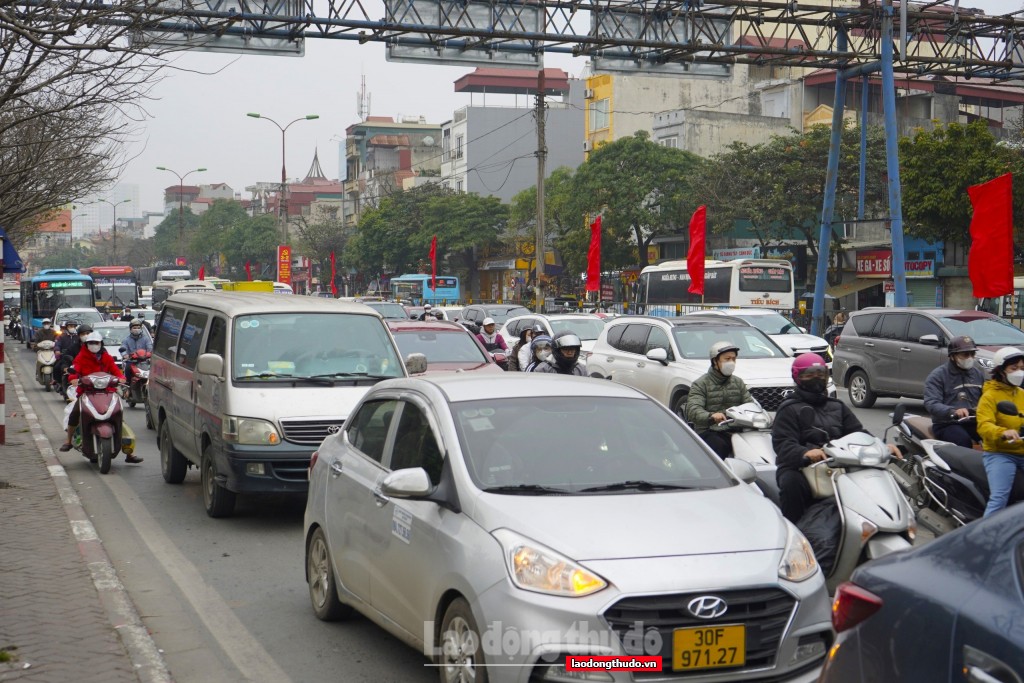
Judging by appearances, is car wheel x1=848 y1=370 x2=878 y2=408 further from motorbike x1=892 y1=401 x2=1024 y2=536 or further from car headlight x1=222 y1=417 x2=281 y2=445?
car headlight x1=222 y1=417 x2=281 y2=445

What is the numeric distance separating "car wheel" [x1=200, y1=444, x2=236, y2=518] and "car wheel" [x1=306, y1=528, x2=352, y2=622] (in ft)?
10.5

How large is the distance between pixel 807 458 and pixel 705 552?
2617 mm

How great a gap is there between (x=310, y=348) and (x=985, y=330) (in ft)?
37.9

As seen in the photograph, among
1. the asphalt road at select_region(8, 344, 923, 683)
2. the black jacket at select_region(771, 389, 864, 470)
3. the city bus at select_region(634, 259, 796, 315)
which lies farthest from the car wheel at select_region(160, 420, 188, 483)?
the city bus at select_region(634, 259, 796, 315)

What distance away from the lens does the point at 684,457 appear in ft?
19.1

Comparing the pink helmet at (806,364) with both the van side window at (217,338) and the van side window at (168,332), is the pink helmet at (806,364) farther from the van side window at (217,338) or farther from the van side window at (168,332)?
the van side window at (168,332)

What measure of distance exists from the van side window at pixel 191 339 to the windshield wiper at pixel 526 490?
686 cm

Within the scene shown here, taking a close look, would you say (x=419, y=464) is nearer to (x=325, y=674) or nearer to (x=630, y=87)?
(x=325, y=674)

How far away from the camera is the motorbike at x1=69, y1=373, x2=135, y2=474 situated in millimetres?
13305

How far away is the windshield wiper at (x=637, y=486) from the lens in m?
5.37

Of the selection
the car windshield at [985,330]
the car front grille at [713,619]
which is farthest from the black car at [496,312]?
the car front grille at [713,619]

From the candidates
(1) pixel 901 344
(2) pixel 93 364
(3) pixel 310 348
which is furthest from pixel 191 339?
(1) pixel 901 344

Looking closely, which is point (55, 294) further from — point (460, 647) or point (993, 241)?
point (460, 647)

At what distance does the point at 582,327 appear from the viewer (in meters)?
23.2
